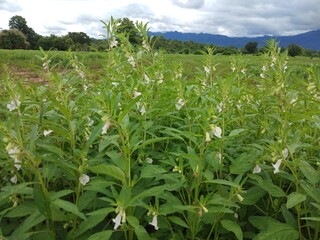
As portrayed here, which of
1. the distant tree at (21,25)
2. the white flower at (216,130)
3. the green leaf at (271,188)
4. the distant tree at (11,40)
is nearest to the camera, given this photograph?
the white flower at (216,130)

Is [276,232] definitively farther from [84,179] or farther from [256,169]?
[84,179]

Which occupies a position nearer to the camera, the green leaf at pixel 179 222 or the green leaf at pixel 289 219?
the green leaf at pixel 179 222

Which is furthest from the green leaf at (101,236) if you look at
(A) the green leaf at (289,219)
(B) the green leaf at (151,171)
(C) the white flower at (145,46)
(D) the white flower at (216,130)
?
(C) the white flower at (145,46)

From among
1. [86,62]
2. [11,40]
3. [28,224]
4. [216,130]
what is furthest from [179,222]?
[11,40]

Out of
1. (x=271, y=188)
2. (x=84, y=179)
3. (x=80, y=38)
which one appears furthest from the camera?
(x=80, y=38)

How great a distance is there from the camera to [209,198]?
1909 millimetres

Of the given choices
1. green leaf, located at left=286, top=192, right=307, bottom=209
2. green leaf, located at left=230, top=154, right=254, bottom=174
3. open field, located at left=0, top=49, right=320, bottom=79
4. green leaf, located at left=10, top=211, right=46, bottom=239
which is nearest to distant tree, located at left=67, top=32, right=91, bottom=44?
open field, located at left=0, top=49, right=320, bottom=79

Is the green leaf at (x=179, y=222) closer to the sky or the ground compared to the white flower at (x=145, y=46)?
closer to the ground

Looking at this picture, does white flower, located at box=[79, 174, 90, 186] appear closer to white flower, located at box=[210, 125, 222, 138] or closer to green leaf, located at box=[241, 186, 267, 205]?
white flower, located at box=[210, 125, 222, 138]

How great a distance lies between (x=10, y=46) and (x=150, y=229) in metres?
51.8

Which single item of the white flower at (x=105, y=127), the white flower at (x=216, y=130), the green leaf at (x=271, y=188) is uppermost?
the white flower at (x=105, y=127)

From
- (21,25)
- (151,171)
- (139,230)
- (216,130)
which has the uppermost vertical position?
(21,25)

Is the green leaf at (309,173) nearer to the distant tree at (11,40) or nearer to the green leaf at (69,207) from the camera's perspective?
the green leaf at (69,207)

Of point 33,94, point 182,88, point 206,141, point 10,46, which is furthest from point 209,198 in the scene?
point 10,46
